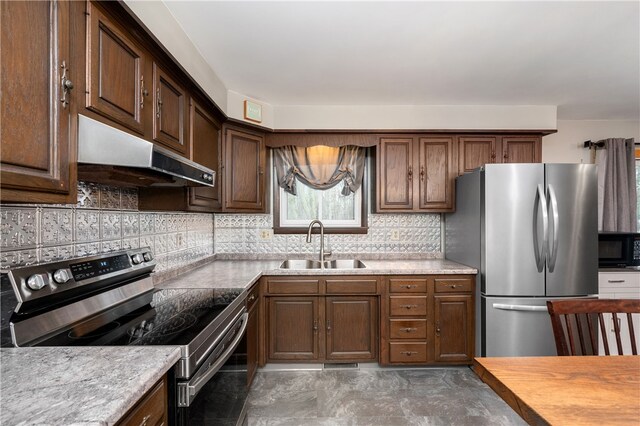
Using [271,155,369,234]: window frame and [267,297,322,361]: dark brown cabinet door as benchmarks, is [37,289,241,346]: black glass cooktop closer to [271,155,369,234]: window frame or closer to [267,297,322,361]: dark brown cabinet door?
[267,297,322,361]: dark brown cabinet door

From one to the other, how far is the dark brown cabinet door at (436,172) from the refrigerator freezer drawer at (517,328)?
1000mm

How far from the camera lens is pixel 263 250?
3287mm

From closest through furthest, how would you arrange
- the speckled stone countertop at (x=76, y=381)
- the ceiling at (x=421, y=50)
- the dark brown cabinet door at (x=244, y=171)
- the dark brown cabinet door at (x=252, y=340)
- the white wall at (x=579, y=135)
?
the speckled stone countertop at (x=76, y=381) → the ceiling at (x=421, y=50) → the dark brown cabinet door at (x=252, y=340) → the dark brown cabinet door at (x=244, y=171) → the white wall at (x=579, y=135)

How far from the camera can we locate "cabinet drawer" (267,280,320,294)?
2.65m

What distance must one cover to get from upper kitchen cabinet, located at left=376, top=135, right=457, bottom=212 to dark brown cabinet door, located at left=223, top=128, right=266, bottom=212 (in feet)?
3.76

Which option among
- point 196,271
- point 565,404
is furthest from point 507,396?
point 196,271

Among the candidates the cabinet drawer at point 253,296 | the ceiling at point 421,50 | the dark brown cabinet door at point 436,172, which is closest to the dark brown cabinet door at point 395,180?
the dark brown cabinet door at point 436,172

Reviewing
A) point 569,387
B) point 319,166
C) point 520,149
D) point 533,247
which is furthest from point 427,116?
point 569,387

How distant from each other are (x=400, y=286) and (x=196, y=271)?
1.69 meters

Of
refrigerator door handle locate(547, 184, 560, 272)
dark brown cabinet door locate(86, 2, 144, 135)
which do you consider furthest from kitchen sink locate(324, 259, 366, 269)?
dark brown cabinet door locate(86, 2, 144, 135)

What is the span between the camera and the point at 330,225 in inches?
132

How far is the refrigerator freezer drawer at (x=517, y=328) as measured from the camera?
245cm

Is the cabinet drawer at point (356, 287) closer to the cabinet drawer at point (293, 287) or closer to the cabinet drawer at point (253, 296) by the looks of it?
the cabinet drawer at point (293, 287)

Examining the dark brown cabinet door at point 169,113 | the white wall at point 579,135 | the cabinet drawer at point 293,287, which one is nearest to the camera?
the dark brown cabinet door at point 169,113
